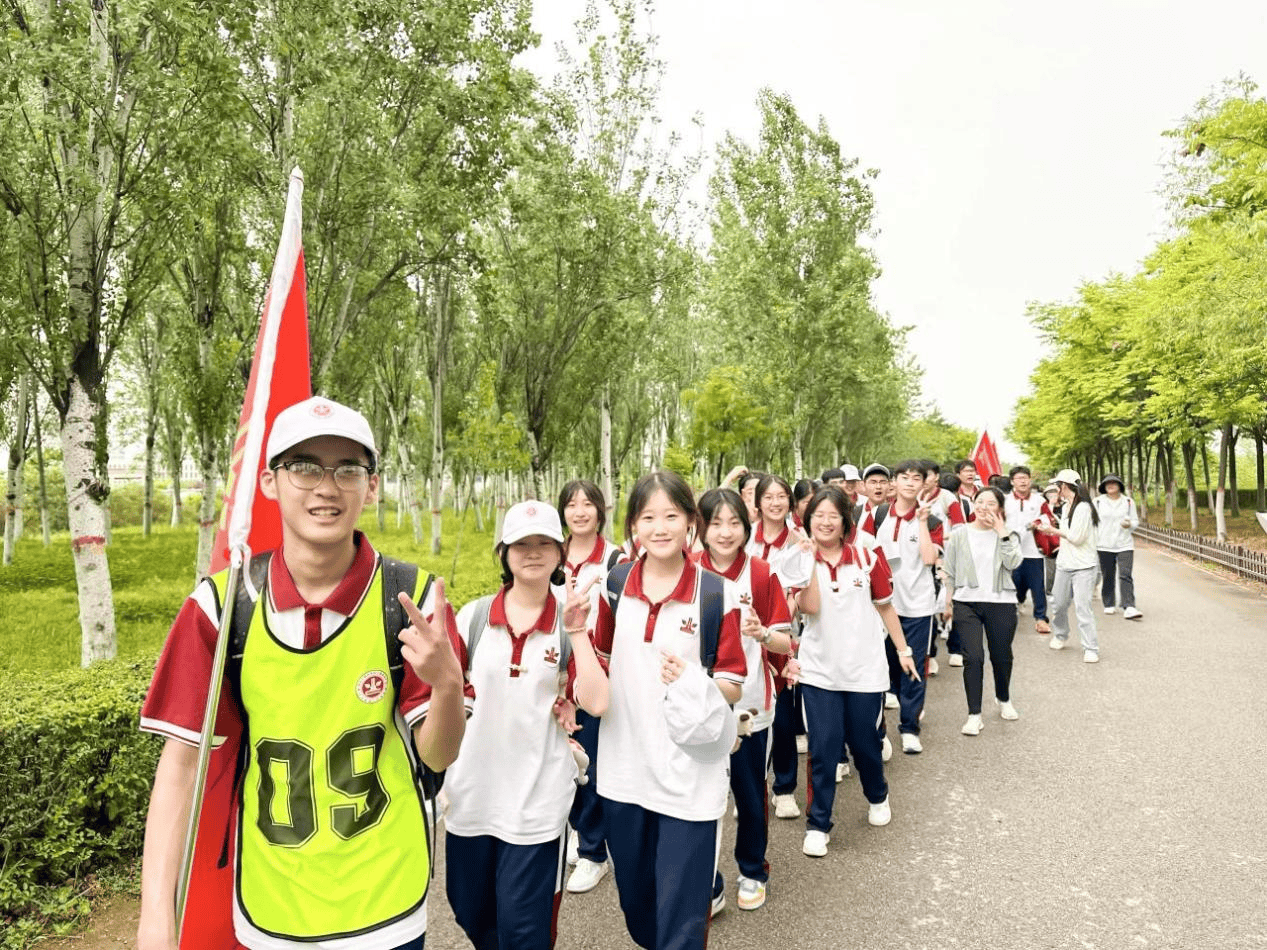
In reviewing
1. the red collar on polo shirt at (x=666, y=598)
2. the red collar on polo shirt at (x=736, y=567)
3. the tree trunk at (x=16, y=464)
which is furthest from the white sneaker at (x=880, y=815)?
the tree trunk at (x=16, y=464)

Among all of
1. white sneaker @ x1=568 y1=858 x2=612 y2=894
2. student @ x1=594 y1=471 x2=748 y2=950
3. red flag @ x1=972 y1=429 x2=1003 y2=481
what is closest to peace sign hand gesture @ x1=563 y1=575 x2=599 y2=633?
student @ x1=594 y1=471 x2=748 y2=950

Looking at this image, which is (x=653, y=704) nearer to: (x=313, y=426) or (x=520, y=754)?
(x=520, y=754)

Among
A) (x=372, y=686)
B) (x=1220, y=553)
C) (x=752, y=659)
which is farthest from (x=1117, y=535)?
(x=372, y=686)

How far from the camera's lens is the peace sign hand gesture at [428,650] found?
5.28 ft

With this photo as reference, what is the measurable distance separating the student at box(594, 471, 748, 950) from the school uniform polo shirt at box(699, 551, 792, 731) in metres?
0.55

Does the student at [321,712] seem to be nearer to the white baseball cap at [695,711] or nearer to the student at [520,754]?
the student at [520,754]

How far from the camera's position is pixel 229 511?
1859mm

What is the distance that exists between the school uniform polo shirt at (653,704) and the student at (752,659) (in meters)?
0.46

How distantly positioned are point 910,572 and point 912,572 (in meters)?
0.02

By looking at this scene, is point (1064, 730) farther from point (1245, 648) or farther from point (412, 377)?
point (412, 377)

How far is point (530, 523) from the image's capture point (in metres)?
2.84

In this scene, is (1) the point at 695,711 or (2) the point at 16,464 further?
(2) the point at 16,464

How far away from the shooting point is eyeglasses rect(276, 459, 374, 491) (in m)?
1.75

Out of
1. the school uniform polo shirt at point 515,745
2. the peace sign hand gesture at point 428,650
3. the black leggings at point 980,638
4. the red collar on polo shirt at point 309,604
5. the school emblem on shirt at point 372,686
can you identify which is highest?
the red collar on polo shirt at point 309,604
